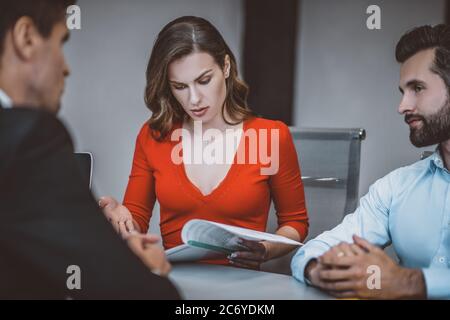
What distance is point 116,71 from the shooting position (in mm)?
1317

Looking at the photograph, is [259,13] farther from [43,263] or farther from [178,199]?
[43,263]

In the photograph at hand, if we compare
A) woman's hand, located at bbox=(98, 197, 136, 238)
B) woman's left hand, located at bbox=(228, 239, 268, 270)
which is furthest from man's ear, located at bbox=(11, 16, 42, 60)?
woman's left hand, located at bbox=(228, 239, 268, 270)

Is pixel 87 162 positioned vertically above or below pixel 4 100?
below

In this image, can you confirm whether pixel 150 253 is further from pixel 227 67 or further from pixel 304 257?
pixel 227 67

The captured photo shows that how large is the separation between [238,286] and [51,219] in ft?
1.27

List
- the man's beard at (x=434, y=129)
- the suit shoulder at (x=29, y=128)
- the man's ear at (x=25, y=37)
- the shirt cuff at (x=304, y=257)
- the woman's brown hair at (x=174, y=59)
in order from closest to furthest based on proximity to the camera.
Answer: the suit shoulder at (x=29, y=128)
the man's ear at (x=25, y=37)
the shirt cuff at (x=304, y=257)
the man's beard at (x=434, y=129)
the woman's brown hair at (x=174, y=59)

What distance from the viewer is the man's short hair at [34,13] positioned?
3.08 ft

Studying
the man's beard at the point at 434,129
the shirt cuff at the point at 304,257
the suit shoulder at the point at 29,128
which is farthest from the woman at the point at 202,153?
the suit shoulder at the point at 29,128

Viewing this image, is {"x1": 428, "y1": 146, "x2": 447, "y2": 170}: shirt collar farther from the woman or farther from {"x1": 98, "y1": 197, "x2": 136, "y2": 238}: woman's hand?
{"x1": 98, "y1": 197, "x2": 136, "y2": 238}: woman's hand

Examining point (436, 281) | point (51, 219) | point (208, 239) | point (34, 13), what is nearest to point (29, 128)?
point (51, 219)

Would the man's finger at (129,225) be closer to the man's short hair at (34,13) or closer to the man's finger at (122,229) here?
the man's finger at (122,229)

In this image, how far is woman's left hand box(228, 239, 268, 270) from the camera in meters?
1.18

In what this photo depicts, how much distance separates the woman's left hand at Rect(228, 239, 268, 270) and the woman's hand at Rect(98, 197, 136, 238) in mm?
245

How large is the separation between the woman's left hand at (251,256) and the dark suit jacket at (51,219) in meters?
0.27
